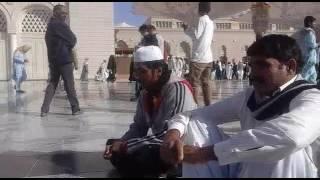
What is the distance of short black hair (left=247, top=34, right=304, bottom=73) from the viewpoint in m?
1.88

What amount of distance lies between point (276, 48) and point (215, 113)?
375mm

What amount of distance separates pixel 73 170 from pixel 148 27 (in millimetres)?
4260

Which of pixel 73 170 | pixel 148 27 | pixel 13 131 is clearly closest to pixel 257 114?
pixel 73 170

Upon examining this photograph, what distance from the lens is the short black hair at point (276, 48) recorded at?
74.2 inches

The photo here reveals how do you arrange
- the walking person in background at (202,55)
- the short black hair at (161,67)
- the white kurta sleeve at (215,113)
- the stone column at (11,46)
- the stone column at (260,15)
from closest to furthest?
the white kurta sleeve at (215,113)
the short black hair at (161,67)
the walking person in background at (202,55)
the stone column at (260,15)
the stone column at (11,46)

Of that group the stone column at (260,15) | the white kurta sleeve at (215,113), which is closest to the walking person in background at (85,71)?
the stone column at (260,15)

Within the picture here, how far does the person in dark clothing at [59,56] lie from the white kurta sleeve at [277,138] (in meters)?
4.76

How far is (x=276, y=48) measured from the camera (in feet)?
6.18

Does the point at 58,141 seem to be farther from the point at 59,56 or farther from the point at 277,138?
the point at 277,138

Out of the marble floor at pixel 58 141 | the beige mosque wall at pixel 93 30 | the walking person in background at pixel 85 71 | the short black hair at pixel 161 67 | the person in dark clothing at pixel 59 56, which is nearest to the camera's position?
the short black hair at pixel 161 67

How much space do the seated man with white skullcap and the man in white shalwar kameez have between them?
477 mm

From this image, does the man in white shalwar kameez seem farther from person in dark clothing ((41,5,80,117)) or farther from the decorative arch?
the decorative arch

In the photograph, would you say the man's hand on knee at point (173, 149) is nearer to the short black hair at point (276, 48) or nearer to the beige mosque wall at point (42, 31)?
the short black hair at point (276, 48)

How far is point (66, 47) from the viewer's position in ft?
20.9
